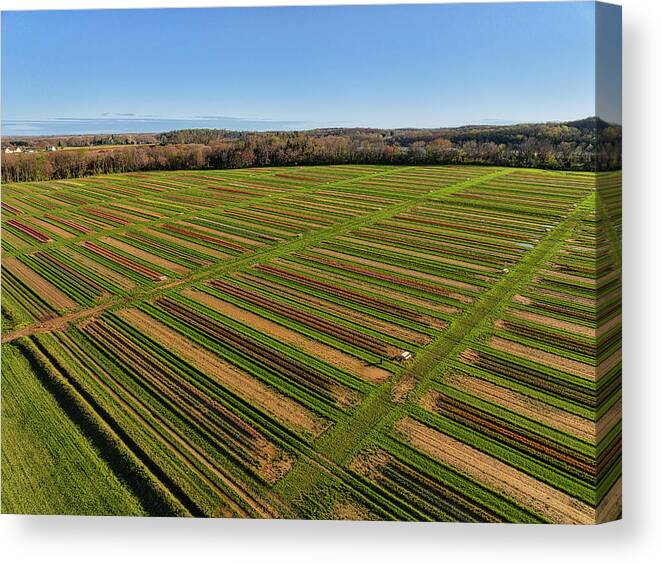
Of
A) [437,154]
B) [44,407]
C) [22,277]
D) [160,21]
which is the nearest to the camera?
[160,21]

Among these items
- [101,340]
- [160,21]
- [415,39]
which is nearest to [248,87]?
[160,21]

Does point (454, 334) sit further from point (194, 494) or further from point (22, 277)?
point (22, 277)

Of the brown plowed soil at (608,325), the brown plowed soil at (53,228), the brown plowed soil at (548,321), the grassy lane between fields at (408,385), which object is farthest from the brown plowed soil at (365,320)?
the brown plowed soil at (53,228)

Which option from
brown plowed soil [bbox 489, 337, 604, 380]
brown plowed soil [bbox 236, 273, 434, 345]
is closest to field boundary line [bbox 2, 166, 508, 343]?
brown plowed soil [bbox 236, 273, 434, 345]

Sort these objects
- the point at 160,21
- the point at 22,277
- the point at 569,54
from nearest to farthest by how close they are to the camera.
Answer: the point at 569,54
the point at 160,21
the point at 22,277

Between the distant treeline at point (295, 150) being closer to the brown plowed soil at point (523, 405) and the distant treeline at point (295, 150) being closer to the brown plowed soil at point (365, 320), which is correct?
the brown plowed soil at point (365, 320)

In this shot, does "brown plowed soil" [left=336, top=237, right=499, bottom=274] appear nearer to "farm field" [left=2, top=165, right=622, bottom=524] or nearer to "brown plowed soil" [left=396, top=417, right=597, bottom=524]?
"farm field" [left=2, top=165, right=622, bottom=524]
